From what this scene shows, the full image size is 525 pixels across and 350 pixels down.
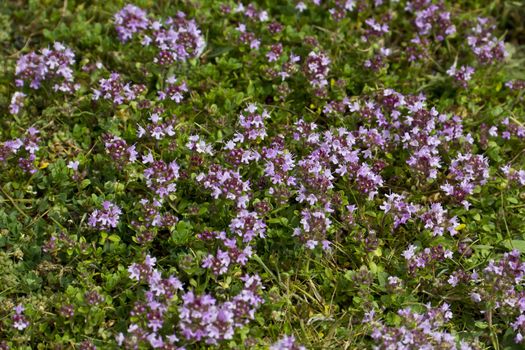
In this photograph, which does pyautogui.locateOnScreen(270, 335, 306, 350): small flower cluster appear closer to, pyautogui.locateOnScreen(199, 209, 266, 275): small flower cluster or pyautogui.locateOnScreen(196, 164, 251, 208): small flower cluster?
pyautogui.locateOnScreen(199, 209, 266, 275): small flower cluster

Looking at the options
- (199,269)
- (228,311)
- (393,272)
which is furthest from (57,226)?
(393,272)

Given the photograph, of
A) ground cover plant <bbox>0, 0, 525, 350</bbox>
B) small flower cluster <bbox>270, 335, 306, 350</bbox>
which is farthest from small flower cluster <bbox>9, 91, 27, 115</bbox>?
small flower cluster <bbox>270, 335, 306, 350</bbox>

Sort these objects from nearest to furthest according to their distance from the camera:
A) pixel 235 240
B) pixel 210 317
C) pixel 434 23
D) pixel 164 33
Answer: pixel 210 317 < pixel 235 240 < pixel 164 33 < pixel 434 23

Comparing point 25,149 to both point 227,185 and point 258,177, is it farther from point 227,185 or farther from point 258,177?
point 258,177

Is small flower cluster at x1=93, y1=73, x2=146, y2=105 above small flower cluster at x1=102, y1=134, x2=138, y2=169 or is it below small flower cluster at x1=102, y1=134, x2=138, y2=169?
above

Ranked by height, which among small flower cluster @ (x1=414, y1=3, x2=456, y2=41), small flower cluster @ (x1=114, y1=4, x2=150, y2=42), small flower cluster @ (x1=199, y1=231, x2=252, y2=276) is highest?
small flower cluster @ (x1=414, y1=3, x2=456, y2=41)

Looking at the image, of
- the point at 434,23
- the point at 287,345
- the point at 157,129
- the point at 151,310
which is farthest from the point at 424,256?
the point at 434,23
